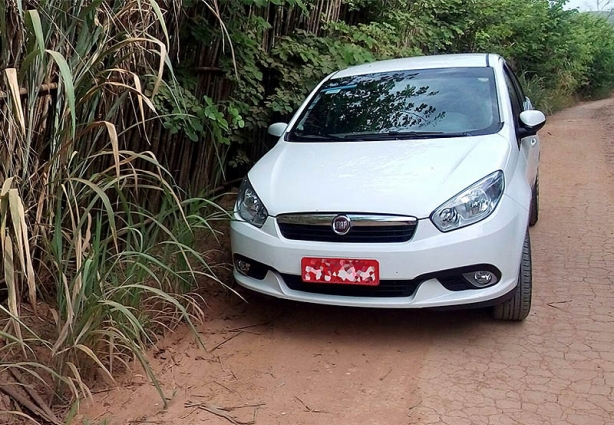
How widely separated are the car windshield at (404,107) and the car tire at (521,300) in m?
0.81

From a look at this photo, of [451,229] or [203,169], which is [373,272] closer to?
[451,229]

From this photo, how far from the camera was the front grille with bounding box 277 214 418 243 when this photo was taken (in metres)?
3.09

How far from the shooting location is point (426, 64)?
448 cm

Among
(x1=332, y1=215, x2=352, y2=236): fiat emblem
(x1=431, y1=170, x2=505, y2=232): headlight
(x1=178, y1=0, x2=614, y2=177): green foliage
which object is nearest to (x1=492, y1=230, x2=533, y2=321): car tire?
(x1=431, y1=170, x2=505, y2=232): headlight

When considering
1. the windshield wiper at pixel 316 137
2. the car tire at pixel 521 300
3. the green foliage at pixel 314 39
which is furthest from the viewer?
the green foliage at pixel 314 39

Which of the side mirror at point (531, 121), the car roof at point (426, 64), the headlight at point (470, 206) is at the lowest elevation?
the headlight at point (470, 206)

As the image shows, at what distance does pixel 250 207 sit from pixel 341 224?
2.05 feet

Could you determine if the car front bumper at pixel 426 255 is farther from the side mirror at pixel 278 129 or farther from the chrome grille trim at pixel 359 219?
the side mirror at pixel 278 129

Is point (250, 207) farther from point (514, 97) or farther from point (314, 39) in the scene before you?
point (314, 39)

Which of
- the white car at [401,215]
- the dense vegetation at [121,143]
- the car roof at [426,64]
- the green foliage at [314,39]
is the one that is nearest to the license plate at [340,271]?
the white car at [401,215]

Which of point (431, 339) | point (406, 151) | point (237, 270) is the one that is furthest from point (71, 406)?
point (406, 151)

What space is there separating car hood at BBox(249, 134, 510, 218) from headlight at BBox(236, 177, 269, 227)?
1.5 inches

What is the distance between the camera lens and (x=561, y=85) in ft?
50.5

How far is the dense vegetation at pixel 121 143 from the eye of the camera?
8.89 ft
